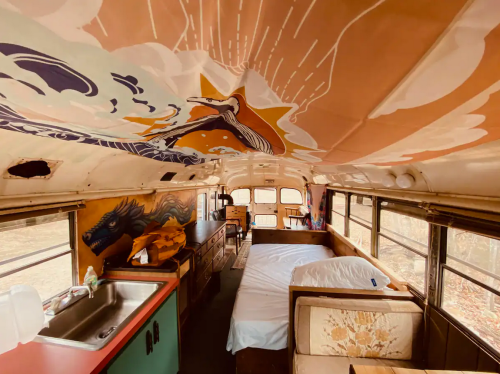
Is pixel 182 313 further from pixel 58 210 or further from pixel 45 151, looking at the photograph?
pixel 45 151

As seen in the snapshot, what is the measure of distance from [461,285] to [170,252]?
8.60 ft

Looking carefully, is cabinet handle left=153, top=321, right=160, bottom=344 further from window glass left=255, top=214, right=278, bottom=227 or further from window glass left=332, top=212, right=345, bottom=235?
window glass left=255, top=214, right=278, bottom=227

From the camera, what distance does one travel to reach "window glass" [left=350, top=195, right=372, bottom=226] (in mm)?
2990

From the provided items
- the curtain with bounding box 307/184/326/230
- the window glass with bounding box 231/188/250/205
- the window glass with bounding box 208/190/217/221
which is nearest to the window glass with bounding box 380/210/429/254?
the curtain with bounding box 307/184/326/230

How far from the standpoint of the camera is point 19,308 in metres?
1.28

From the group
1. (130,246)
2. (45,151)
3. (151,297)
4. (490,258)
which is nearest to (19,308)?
(151,297)

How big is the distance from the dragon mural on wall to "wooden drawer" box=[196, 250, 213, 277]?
2.86ft

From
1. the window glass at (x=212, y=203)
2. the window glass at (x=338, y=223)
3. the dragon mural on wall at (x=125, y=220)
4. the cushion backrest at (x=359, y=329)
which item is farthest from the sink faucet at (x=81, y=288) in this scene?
the window glass at (x=212, y=203)

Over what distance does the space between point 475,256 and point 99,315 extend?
3.03m

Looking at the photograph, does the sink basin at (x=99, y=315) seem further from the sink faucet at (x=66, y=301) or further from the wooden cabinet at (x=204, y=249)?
the wooden cabinet at (x=204, y=249)

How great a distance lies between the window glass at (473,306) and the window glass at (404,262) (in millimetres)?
213

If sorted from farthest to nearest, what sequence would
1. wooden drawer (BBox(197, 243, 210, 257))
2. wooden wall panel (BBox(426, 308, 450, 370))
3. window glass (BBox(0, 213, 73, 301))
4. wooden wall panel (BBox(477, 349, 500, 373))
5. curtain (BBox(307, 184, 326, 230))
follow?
1. curtain (BBox(307, 184, 326, 230))
2. wooden drawer (BBox(197, 243, 210, 257))
3. wooden wall panel (BBox(426, 308, 450, 370))
4. window glass (BBox(0, 213, 73, 301))
5. wooden wall panel (BBox(477, 349, 500, 373))

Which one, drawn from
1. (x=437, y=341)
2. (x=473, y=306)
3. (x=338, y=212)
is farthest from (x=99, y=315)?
(x=338, y=212)

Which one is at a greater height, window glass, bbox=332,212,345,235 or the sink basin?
window glass, bbox=332,212,345,235
